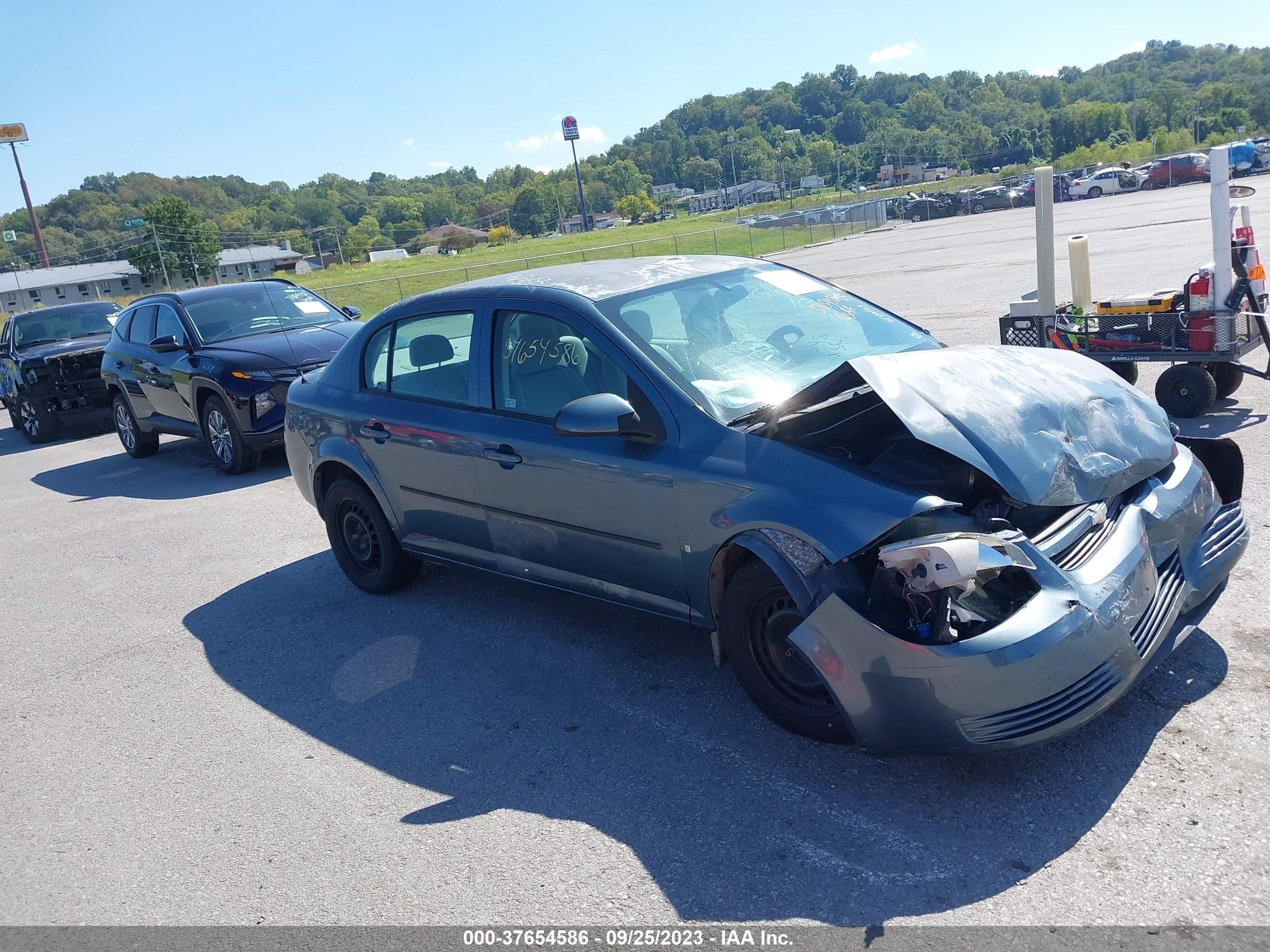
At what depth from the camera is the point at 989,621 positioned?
3.28 metres

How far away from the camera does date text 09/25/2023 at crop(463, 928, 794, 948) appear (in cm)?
288

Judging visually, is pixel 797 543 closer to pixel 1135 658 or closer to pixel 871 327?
pixel 1135 658

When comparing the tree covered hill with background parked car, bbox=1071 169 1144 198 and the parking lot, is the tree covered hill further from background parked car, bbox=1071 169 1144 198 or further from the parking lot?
the parking lot

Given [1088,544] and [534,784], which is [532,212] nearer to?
[534,784]

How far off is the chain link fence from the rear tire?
2605 centimetres

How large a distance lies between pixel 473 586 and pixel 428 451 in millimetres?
1122

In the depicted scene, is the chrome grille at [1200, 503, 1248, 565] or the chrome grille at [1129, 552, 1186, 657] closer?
the chrome grille at [1129, 552, 1186, 657]

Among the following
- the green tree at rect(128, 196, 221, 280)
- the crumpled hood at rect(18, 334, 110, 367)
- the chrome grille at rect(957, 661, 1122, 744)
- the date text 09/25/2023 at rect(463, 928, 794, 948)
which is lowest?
the date text 09/25/2023 at rect(463, 928, 794, 948)

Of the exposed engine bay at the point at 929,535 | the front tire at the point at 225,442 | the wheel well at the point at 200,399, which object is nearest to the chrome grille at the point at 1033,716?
the exposed engine bay at the point at 929,535

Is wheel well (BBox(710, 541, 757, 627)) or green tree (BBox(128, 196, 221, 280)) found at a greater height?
green tree (BBox(128, 196, 221, 280))

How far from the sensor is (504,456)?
15.9ft

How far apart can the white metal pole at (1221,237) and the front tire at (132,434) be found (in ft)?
35.2

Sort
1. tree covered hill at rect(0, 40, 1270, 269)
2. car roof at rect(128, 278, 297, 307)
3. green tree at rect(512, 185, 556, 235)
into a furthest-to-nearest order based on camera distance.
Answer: green tree at rect(512, 185, 556, 235), tree covered hill at rect(0, 40, 1270, 269), car roof at rect(128, 278, 297, 307)

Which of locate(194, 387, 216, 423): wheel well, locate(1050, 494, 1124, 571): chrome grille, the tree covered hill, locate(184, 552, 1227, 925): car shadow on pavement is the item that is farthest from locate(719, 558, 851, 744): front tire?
the tree covered hill
